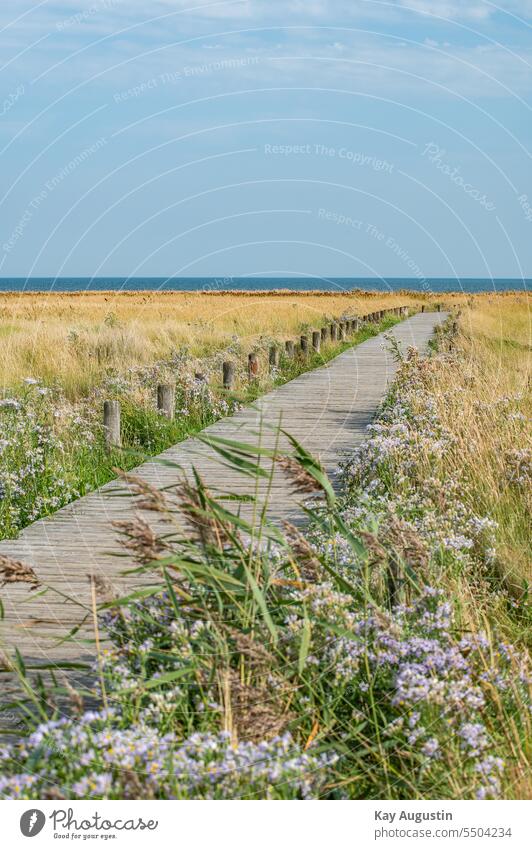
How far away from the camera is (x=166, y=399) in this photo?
10.3 meters

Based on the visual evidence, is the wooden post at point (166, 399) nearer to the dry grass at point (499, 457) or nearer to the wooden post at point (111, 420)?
the wooden post at point (111, 420)

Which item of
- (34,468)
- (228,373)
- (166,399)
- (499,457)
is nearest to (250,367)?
(228,373)

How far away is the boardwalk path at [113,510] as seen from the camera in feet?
14.1

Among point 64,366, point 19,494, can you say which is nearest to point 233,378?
point 64,366

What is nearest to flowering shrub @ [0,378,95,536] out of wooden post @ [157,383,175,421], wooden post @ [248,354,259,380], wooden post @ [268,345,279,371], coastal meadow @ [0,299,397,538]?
coastal meadow @ [0,299,397,538]

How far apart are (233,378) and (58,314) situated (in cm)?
1841

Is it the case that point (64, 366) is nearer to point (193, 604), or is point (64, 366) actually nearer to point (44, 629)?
point (44, 629)

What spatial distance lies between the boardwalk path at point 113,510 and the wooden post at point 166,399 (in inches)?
23.1

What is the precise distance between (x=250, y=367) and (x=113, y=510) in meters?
7.86

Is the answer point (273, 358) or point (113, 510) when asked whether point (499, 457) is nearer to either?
point (113, 510)

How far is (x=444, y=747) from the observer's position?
2855 millimetres

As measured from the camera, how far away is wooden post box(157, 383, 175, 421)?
10234 mm

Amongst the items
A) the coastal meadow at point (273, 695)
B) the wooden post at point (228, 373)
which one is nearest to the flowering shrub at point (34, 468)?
the coastal meadow at point (273, 695)

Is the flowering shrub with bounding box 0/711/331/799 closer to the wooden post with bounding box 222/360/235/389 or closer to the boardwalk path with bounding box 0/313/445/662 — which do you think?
the boardwalk path with bounding box 0/313/445/662
